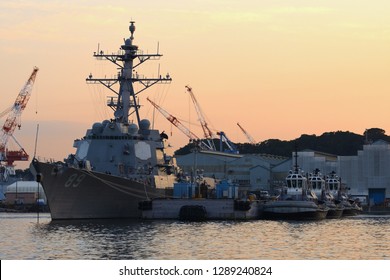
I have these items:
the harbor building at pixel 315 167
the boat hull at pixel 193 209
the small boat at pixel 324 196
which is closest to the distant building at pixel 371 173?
the harbor building at pixel 315 167

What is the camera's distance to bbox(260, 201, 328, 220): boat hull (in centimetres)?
8544

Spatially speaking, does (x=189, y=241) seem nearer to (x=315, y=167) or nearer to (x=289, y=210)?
(x=289, y=210)

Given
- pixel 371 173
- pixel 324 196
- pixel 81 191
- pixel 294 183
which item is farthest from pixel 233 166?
pixel 81 191

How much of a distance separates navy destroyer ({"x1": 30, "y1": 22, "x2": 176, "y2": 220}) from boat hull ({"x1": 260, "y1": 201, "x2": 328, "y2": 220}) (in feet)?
31.0

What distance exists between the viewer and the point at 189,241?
2159 inches

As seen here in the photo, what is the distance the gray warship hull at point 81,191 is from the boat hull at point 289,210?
46.5ft

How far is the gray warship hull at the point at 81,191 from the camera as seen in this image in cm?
7462

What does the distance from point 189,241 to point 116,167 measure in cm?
2801

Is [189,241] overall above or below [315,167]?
below

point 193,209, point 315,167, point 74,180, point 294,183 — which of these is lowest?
point 193,209

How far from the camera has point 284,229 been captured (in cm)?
6894

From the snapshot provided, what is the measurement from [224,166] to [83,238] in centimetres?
10800

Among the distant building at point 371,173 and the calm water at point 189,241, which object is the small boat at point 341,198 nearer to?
the distant building at point 371,173
